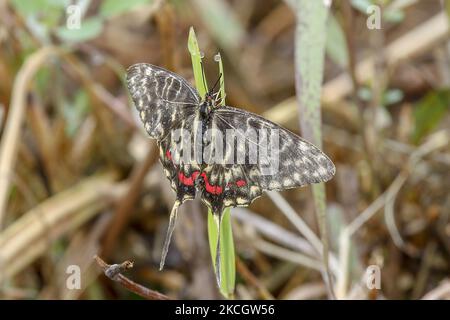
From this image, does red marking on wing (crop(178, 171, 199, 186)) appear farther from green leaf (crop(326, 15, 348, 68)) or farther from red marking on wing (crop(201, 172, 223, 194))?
green leaf (crop(326, 15, 348, 68))

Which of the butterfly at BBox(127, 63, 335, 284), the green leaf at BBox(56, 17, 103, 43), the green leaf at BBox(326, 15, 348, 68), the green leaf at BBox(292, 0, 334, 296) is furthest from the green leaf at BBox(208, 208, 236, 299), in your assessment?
the green leaf at BBox(326, 15, 348, 68)

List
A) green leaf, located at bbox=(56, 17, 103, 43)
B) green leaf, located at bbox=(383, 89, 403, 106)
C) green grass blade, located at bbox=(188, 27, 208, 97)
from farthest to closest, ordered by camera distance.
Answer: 1. green leaf, located at bbox=(383, 89, 403, 106)
2. green leaf, located at bbox=(56, 17, 103, 43)
3. green grass blade, located at bbox=(188, 27, 208, 97)

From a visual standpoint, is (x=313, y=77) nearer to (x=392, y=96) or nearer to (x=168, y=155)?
(x=168, y=155)

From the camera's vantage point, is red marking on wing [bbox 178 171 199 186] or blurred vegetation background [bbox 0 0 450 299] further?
blurred vegetation background [bbox 0 0 450 299]

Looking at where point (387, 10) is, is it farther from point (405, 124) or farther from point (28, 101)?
point (28, 101)

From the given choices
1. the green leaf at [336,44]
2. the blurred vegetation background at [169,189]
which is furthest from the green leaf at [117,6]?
the green leaf at [336,44]

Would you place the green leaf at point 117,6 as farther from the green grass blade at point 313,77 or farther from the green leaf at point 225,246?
the green leaf at point 225,246
